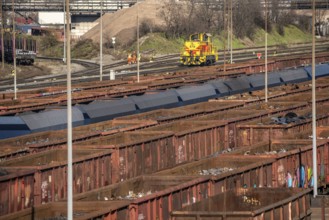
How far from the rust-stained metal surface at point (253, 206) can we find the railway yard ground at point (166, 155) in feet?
0.09

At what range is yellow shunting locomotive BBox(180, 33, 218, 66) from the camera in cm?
8625

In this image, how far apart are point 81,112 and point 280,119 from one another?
29.9ft

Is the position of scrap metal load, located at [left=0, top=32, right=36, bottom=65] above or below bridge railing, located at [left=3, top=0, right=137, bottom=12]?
below

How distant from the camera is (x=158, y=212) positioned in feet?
74.3

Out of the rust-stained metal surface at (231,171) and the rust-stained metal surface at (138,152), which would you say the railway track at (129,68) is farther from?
the rust-stained metal surface at (231,171)

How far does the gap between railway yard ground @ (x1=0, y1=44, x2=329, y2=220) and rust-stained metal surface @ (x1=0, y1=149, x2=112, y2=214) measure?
3 cm

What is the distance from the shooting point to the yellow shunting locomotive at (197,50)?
283ft

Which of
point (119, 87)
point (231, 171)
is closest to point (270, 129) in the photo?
point (231, 171)

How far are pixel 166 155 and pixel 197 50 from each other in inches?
2110

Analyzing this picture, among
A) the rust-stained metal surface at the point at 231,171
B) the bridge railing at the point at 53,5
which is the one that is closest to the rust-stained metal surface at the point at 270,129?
the rust-stained metal surface at the point at 231,171

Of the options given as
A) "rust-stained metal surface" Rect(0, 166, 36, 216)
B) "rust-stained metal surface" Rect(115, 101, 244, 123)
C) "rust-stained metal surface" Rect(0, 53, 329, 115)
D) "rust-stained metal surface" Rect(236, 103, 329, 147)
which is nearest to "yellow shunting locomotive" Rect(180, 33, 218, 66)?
"rust-stained metal surface" Rect(0, 53, 329, 115)

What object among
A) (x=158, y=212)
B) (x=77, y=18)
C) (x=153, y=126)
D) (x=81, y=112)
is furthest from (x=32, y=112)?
(x=77, y=18)

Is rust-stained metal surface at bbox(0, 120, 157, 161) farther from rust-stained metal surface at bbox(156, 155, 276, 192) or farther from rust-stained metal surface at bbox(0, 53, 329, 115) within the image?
rust-stained metal surface at bbox(156, 155, 276, 192)

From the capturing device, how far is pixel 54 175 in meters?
26.7
